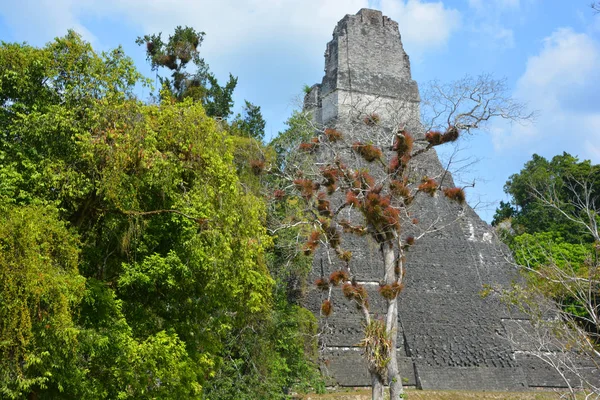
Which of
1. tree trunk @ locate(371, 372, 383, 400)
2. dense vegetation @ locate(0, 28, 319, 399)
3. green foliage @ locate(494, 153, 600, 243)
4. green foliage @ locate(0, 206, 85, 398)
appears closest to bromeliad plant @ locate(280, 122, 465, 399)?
→ tree trunk @ locate(371, 372, 383, 400)

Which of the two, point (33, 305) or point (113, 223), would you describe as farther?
point (113, 223)

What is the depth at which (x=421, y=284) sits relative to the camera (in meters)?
19.4

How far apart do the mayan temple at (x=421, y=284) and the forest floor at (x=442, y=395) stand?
411 millimetres

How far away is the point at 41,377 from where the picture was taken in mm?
7000

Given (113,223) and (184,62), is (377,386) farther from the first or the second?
(184,62)

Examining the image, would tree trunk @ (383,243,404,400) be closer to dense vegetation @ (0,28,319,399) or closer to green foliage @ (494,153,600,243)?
dense vegetation @ (0,28,319,399)

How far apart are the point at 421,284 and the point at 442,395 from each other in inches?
161

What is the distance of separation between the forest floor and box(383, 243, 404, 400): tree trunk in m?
5.04

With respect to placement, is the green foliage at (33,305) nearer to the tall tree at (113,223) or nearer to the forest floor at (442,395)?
the tall tree at (113,223)

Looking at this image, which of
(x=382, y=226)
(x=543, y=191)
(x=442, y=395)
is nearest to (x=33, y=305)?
(x=382, y=226)

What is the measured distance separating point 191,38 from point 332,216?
8.68m

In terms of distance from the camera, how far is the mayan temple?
55.7 feet

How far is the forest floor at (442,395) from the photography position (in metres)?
14.8

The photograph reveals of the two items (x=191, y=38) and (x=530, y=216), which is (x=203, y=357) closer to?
(x=191, y=38)
